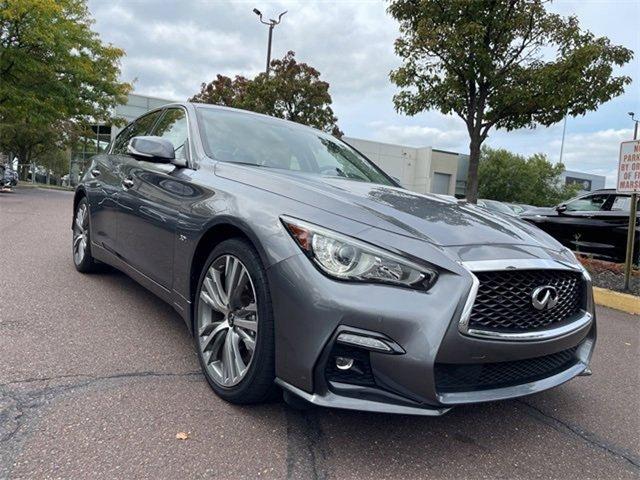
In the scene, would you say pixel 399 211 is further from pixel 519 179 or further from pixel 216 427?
pixel 519 179

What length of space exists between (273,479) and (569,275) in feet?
5.24

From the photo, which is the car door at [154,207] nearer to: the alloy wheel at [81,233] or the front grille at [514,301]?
the alloy wheel at [81,233]

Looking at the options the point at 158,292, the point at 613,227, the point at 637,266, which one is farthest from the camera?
the point at 613,227

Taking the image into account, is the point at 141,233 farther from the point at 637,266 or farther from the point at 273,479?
the point at 637,266

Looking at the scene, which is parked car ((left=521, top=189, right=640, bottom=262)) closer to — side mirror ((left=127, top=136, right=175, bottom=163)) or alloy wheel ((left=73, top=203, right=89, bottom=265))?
side mirror ((left=127, top=136, right=175, bottom=163))

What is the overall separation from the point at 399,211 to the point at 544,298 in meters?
0.75

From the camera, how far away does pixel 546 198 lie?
1681 inches

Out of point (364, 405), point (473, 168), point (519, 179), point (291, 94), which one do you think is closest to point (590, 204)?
point (473, 168)

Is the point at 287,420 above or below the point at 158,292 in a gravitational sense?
below

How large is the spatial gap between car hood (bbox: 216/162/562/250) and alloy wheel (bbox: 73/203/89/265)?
8.00 ft

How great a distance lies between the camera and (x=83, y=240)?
4.88 m

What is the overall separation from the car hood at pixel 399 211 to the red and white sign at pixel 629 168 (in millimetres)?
4189

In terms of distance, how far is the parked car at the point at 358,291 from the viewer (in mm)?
1988

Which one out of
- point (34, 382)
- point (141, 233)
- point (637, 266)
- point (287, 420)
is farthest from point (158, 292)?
point (637, 266)
